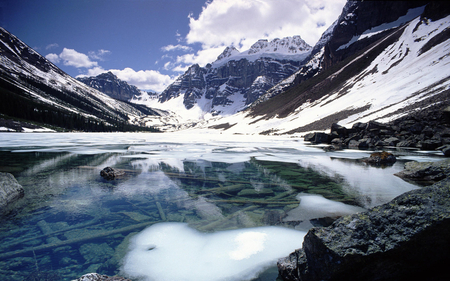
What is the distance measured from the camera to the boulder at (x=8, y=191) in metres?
5.44

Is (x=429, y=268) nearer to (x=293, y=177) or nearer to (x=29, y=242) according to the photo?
(x=29, y=242)

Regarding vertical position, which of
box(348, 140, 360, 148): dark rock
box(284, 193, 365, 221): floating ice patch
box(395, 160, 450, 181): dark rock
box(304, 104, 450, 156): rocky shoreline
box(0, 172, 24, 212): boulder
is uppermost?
box(304, 104, 450, 156): rocky shoreline

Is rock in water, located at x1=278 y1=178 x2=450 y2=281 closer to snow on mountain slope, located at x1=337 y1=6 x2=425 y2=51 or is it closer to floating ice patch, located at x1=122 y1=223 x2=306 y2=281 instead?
floating ice patch, located at x1=122 y1=223 x2=306 y2=281

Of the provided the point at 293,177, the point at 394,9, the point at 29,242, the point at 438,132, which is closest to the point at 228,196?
the point at 293,177

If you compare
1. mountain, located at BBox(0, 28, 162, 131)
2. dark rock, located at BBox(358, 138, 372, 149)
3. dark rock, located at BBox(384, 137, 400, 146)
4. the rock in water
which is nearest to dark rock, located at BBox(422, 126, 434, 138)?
dark rock, located at BBox(384, 137, 400, 146)

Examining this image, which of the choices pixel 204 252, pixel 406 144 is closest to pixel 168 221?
pixel 204 252

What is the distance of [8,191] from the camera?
5.71 m

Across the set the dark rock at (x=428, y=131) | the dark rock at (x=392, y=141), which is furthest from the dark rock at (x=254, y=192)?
the dark rock at (x=428, y=131)

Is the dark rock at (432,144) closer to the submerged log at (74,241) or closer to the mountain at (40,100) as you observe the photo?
the submerged log at (74,241)

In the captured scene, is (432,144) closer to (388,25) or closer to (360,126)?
(360,126)

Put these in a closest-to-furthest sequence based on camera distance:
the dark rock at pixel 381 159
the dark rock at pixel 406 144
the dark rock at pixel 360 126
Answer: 1. the dark rock at pixel 381 159
2. the dark rock at pixel 406 144
3. the dark rock at pixel 360 126

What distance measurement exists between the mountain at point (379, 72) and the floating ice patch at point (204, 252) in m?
33.8

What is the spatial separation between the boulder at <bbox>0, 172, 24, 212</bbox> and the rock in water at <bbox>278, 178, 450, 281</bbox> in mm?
7353

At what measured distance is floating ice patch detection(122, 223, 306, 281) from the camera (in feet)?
10.5
